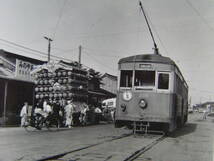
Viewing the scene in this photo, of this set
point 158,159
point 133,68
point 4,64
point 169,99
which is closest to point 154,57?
point 133,68

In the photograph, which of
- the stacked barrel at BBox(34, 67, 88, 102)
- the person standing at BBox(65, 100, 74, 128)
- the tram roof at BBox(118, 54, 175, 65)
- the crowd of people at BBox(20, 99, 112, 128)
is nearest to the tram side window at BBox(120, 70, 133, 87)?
the tram roof at BBox(118, 54, 175, 65)

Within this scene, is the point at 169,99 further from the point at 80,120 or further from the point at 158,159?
the point at 80,120

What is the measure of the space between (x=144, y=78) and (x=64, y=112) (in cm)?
660

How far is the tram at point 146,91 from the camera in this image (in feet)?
43.1

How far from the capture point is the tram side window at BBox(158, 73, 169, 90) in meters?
13.4

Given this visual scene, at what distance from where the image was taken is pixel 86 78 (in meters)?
20.7

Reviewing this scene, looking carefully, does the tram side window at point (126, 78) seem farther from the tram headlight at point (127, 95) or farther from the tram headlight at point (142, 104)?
the tram headlight at point (142, 104)

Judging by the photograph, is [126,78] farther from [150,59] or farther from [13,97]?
[13,97]

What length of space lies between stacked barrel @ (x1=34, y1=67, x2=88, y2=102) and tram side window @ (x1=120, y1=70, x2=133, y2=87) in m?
5.67

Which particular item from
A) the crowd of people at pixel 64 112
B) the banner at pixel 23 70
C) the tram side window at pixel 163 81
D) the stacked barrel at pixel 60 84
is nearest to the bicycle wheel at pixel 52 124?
the crowd of people at pixel 64 112

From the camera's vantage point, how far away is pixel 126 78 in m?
13.9

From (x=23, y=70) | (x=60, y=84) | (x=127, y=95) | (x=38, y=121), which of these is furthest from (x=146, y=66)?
(x=23, y=70)

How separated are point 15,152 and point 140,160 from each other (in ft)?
10.3

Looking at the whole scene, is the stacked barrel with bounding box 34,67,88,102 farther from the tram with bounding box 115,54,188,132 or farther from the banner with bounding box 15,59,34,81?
the tram with bounding box 115,54,188,132
